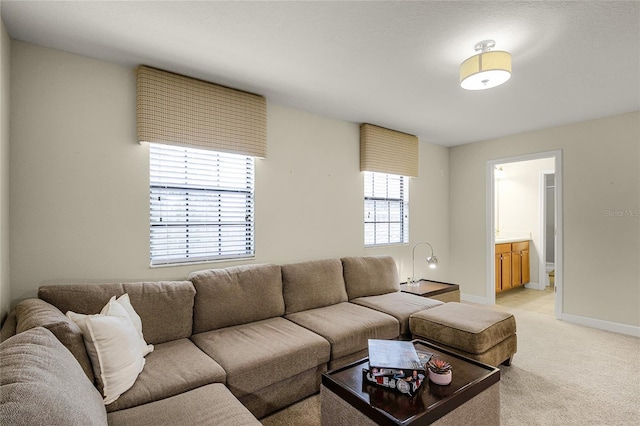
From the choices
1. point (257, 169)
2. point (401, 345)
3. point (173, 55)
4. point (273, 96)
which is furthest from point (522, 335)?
point (173, 55)

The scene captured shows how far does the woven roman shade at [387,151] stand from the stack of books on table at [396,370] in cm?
252

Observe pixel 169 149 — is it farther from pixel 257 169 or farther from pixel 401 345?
pixel 401 345

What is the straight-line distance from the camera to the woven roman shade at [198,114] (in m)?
2.41

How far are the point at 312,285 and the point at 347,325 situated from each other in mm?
604

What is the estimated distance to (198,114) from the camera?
8.64ft

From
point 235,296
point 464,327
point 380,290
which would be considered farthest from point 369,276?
point 235,296

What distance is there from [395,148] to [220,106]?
2293 millimetres

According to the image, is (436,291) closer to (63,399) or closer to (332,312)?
(332,312)

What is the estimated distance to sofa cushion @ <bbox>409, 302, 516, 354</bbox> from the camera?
7.93 ft

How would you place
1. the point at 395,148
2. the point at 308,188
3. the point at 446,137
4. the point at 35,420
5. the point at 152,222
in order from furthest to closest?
1. the point at 446,137
2. the point at 395,148
3. the point at 308,188
4. the point at 152,222
5. the point at 35,420

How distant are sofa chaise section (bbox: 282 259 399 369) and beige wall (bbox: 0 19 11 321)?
1836 millimetres

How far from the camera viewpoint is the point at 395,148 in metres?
4.16

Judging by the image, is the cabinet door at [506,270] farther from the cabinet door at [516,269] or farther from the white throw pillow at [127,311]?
the white throw pillow at [127,311]

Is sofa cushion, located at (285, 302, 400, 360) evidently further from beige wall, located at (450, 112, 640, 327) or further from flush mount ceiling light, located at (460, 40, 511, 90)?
beige wall, located at (450, 112, 640, 327)
